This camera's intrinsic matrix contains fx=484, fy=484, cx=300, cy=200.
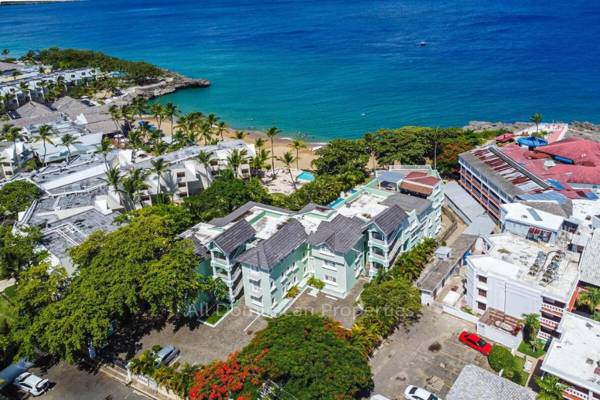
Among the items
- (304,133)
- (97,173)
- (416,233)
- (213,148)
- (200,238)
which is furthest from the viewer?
(304,133)

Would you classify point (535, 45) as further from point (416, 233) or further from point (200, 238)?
point (200, 238)

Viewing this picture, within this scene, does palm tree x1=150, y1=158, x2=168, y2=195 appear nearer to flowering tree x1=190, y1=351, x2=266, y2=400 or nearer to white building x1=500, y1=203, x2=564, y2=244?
flowering tree x1=190, y1=351, x2=266, y2=400

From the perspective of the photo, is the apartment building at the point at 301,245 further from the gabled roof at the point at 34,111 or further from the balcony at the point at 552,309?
the gabled roof at the point at 34,111

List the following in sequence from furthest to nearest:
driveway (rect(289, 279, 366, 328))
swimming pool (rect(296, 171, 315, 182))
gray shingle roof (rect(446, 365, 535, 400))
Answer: swimming pool (rect(296, 171, 315, 182)) < driveway (rect(289, 279, 366, 328)) < gray shingle roof (rect(446, 365, 535, 400))

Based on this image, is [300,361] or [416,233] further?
[416,233]

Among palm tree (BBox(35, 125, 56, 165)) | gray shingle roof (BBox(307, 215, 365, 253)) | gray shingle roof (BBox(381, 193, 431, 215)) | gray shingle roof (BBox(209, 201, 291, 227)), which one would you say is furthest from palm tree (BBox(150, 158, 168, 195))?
gray shingle roof (BBox(381, 193, 431, 215))

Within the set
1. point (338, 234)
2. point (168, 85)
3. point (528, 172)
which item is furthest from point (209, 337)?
point (168, 85)

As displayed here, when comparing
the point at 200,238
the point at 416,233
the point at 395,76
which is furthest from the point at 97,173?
the point at 395,76
